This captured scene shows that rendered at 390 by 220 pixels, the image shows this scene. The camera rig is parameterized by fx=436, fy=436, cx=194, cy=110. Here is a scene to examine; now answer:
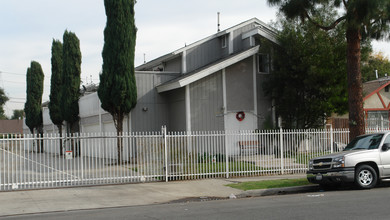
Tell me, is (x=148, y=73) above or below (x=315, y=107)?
above

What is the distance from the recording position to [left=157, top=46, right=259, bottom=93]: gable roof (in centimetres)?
2058

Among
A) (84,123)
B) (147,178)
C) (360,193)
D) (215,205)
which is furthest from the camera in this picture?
(84,123)

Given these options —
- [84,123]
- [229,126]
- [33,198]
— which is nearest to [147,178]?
[33,198]

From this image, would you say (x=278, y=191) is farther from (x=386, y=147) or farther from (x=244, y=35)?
(x=244, y=35)

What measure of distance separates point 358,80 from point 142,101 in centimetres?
1088

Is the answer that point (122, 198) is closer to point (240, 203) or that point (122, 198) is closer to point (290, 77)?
point (240, 203)

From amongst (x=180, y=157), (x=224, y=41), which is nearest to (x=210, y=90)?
(x=224, y=41)

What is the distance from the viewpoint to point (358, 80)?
51.6 feet

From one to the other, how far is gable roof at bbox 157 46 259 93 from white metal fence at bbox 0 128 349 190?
4.40m

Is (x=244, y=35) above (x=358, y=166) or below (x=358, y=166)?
above

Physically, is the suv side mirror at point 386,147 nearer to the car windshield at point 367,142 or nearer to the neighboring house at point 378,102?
the car windshield at point 367,142

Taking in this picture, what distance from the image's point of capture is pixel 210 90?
22172 millimetres

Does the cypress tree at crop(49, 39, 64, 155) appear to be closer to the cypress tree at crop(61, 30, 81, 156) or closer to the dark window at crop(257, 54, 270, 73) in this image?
the cypress tree at crop(61, 30, 81, 156)

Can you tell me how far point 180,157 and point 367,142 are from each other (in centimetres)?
618
